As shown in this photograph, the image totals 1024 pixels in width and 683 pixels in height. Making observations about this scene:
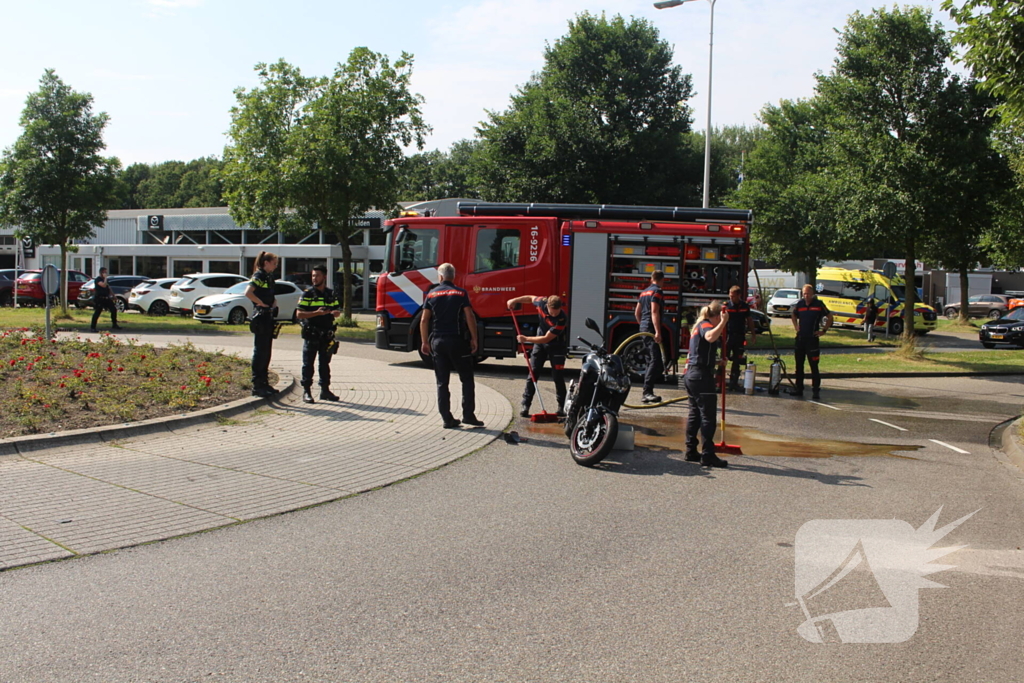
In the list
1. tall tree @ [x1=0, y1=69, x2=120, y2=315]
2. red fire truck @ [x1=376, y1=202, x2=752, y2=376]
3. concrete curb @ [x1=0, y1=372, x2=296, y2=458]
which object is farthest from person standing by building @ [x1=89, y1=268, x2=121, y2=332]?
concrete curb @ [x1=0, y1=372, x2=296, y2=458]

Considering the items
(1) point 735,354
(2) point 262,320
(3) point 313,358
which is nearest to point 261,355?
(2) point 262,320

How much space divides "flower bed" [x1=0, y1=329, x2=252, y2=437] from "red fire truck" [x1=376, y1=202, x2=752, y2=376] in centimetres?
372

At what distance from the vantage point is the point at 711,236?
1446 cm

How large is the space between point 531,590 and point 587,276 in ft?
34.3

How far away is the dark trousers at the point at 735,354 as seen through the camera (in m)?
13.8

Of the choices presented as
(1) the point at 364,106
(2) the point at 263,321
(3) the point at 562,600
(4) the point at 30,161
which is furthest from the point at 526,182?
(3) the point at 562,600

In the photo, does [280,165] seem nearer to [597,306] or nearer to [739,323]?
[597,306]

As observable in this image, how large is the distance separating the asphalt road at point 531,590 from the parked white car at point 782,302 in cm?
3506

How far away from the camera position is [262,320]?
10.8m

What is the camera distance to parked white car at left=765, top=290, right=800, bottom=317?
41656 millimetres

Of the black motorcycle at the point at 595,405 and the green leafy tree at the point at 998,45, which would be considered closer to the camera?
the black motorcycle at the point at 595,405

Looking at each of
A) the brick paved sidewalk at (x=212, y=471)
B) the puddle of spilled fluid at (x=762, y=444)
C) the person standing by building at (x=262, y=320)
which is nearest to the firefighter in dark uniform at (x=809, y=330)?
the puddle of spilled fluid at (x=762, y=444)

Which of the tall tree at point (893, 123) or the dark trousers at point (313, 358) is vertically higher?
the tall tree at point (893, 123)

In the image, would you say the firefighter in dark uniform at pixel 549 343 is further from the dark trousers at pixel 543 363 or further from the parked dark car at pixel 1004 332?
the parked dark car at pixel 1004 332
